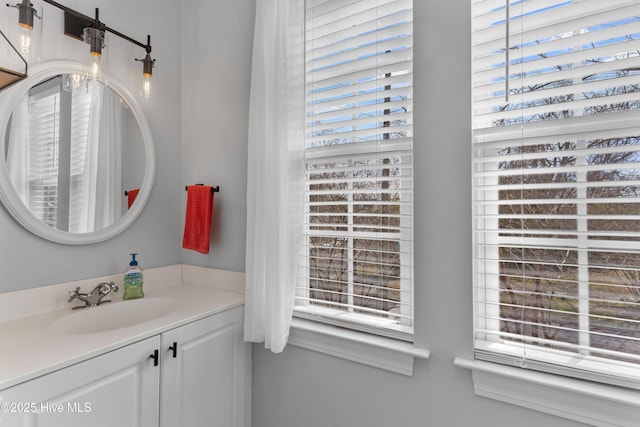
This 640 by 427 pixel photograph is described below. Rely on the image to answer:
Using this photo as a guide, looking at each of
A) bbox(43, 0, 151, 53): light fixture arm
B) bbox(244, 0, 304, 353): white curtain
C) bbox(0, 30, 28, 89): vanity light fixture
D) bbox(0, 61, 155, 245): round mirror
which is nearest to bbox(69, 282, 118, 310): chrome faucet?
bbox(0, 61, 155, 245): round mirror

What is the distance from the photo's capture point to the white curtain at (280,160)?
1.41 m

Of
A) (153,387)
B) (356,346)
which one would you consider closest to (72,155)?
(153,387)

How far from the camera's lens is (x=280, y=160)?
1.41m

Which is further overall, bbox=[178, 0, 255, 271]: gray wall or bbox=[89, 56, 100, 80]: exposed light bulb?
bbox=[178, 0, 255, 271]: gray wall

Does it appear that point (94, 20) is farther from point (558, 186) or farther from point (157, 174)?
point (558, 186)

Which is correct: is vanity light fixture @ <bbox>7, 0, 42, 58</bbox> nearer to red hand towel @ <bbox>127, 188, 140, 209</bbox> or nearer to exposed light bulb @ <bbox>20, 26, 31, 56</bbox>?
exposed light bulb @ <bbox>20, 26, 31, 56</bbox>

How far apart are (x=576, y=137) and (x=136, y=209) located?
1.88 m

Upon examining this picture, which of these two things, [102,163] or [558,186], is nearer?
[558,186]

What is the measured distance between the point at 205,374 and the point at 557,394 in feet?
4.17

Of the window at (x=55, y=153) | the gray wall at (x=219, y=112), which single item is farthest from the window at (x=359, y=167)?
the window at (x=55, y=153)

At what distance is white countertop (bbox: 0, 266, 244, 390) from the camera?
0.93 m

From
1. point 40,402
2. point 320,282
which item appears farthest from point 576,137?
point 40,402

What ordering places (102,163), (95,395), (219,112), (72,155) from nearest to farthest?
(95,395), (72,155), (102,163), (219,112)

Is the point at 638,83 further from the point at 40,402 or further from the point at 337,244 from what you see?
the point at 40,402
